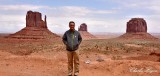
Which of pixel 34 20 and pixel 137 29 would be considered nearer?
pixel 34 20

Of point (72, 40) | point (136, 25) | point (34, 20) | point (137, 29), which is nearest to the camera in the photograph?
point (72, 40)

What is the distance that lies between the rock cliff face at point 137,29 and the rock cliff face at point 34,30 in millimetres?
32022

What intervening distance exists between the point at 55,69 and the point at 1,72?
7.97 ft

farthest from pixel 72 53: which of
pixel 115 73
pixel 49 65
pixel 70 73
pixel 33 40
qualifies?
pixel 33 40

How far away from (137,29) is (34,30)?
4052 centimetres

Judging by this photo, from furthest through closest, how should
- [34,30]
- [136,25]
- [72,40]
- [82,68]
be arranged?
[136,25]
[34,30]
[82,68]
[72,40]

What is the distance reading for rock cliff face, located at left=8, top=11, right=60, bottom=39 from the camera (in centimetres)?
8378

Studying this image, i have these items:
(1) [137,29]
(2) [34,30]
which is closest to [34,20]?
(2) [34,30]

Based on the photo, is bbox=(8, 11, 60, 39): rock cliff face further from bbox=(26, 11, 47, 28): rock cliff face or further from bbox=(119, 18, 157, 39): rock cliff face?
bbox=(119, 18, 157, 39): rock cliff face

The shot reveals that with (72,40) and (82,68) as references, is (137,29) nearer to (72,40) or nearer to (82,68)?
(82,68)

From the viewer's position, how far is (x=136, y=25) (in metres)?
111

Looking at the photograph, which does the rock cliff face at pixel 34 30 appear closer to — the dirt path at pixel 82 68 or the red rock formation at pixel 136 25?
the red rock formation at pixel 136 25

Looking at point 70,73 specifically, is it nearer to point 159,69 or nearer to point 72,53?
point 72,53

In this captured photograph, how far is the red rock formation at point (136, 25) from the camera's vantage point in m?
111
